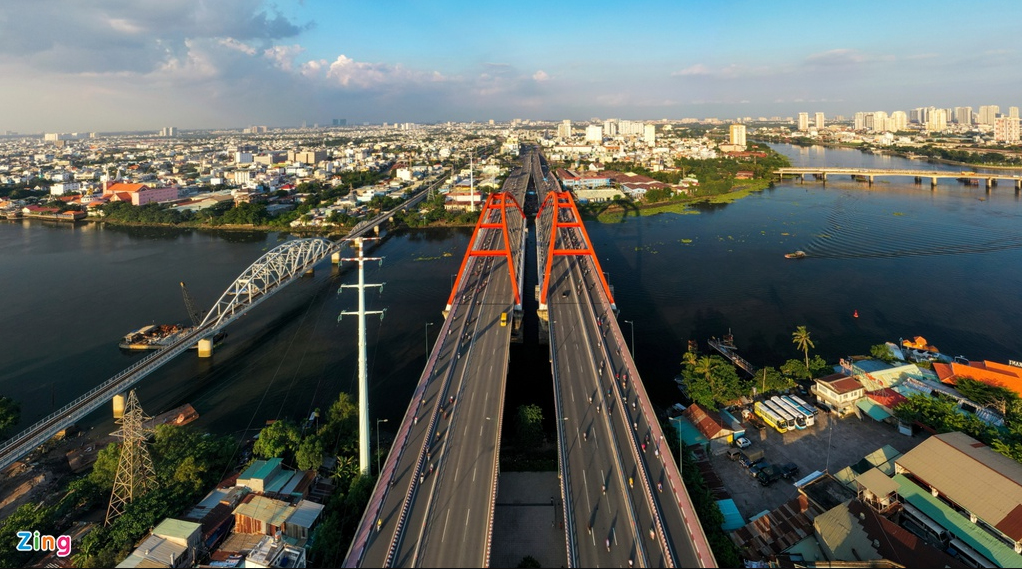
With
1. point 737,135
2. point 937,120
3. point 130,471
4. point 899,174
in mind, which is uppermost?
point 937,120

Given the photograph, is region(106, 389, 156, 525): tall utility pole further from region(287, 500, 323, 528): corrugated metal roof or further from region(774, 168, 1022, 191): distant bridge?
region(774, 168, 1022, 191): distant bridge

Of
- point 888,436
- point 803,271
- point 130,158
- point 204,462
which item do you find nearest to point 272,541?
point 204,462

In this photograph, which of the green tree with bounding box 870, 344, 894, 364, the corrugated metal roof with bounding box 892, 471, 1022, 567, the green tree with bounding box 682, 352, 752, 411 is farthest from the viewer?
the green tree with bounding box 870, 344, 894, 364

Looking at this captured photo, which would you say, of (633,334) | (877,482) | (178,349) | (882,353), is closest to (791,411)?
(877,482)

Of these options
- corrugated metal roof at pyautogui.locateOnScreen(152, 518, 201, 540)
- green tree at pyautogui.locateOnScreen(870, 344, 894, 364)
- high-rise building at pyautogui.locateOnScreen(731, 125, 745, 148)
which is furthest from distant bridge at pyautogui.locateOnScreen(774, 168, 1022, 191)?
corrugated metal roof at pyautogui.locateOnScreen(152, 518, 201, 540)

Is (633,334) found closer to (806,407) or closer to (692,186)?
(806,407)

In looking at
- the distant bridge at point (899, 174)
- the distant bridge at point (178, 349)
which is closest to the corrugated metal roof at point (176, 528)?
the distant bridge at point (178, 349)
